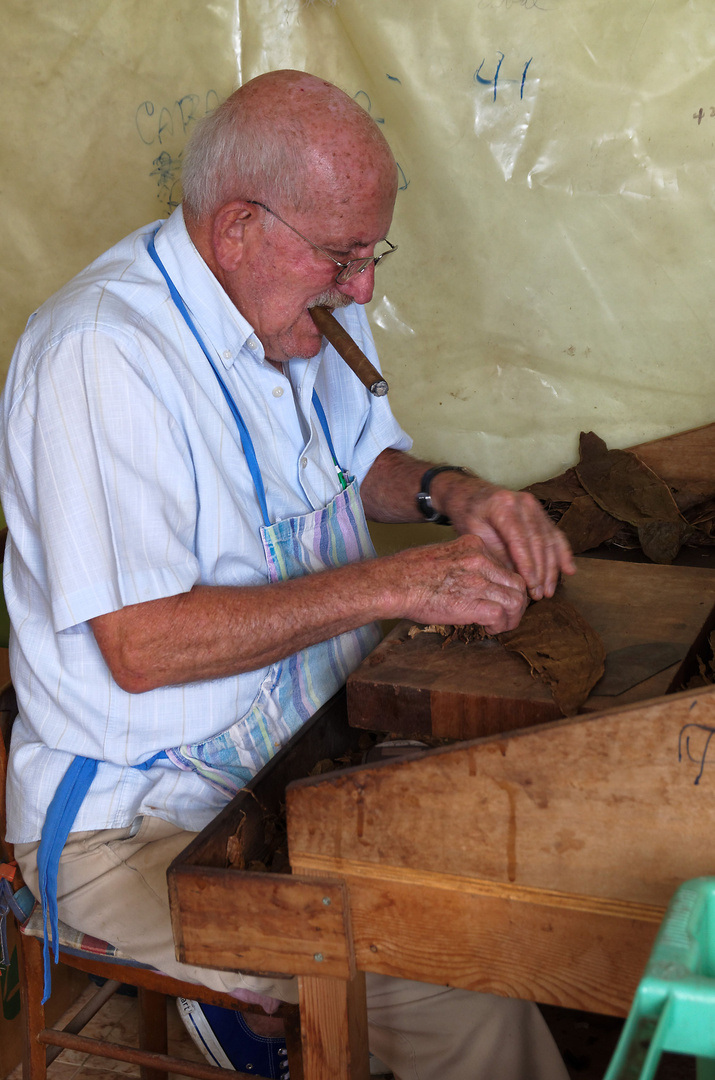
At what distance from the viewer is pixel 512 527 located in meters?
1.61

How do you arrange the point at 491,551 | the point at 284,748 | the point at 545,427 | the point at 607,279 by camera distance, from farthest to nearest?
the point at 545,427
the point at 607,279
the point at 491,551
the point at 284,748

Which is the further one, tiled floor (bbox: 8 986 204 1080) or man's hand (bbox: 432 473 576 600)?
tiled floor (bbox: 8 986 204 1080)

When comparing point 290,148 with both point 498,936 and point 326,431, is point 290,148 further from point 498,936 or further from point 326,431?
point 498,936

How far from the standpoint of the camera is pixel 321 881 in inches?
41.4

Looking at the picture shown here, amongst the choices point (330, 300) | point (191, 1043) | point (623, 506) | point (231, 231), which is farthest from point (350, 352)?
point (191, 1043)

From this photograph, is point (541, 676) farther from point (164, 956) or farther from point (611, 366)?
point (611, 366)

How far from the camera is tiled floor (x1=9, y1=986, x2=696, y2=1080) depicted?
78.9 inches

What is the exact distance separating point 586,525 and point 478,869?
120 centimetres

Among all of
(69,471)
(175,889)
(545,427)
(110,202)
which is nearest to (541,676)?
(175,889)

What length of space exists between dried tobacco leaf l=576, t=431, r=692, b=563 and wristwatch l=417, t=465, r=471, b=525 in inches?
16.7

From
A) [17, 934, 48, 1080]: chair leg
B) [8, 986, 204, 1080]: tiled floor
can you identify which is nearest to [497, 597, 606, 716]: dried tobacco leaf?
[17, 934, 48, 1080]: chair leg

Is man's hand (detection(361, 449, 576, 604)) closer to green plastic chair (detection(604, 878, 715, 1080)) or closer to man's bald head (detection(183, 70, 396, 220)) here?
man's bald head (detection(183, 70, 396, 220))

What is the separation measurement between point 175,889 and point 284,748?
300 millimetres

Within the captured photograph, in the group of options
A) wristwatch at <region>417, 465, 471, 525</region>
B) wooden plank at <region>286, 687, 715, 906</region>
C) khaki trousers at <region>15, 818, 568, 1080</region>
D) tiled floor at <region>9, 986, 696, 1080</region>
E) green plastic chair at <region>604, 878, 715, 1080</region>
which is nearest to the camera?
green plastic chair at <region>604, 878, 715, 1080</region>
